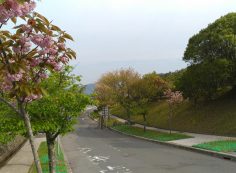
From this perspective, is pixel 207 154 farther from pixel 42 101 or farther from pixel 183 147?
pixel 42 101

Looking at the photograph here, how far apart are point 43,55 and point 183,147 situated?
23.2 m

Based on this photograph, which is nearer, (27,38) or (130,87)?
(27,38)

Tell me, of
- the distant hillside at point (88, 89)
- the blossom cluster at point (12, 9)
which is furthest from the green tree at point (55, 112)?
the blossom cluster at point (12, 9)

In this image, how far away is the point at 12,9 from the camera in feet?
14.2

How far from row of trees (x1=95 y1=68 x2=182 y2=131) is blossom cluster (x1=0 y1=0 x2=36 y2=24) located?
3435cm

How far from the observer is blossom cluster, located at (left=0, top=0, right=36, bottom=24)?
4.27 meters

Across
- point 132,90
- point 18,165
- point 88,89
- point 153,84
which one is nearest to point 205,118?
point 153,84

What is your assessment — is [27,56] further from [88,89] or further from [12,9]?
[88,89]

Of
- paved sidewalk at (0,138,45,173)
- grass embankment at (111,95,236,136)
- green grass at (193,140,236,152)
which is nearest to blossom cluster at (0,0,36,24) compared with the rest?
paved sidewalk at (0,138,45,173)

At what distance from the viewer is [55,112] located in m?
11.8

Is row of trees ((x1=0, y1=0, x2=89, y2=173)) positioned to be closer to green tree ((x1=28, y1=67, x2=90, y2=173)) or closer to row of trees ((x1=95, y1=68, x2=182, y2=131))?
green tree ((x1=28, y1=67, x2=90, y2=173))

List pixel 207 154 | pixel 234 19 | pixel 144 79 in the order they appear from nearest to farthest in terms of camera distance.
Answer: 1. pixel 207 154
2. pixel 234 19
3. pixel 144 79

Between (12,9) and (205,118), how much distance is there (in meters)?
35.6

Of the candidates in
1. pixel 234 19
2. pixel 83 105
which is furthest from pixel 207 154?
pixel 234 19
